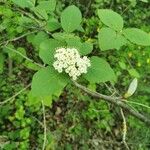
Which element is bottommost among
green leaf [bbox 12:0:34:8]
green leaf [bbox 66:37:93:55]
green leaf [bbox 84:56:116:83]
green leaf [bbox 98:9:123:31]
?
green leaf [bbox 84:56:116:83]

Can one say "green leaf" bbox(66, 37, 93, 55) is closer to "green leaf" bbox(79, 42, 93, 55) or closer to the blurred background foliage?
"green leaf" bbox(79, 42, 93, 55)

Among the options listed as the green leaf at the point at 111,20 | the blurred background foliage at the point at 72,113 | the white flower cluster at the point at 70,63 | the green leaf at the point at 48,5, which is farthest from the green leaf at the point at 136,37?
the blurred background foliage at the point at 72,113

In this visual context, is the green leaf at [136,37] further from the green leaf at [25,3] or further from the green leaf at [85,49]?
the green leaf at [25,3]

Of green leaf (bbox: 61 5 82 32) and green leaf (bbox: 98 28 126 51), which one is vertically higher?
green leaf (bbox: 98 28 126 51)

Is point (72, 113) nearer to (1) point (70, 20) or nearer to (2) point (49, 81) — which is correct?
(1) point (70, 20)

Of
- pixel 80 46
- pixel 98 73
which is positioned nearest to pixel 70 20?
pixel 80 46

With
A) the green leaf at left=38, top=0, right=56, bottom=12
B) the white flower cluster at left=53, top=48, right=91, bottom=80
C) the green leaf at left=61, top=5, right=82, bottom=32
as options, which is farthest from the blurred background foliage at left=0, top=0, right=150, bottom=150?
the white flower cluster at left=53, top=48, right=91, bottom=80
